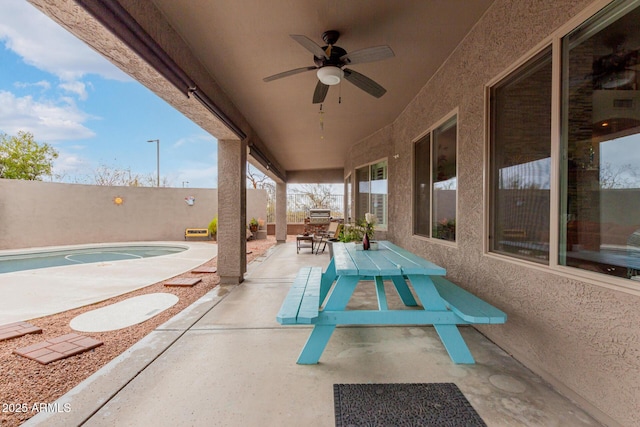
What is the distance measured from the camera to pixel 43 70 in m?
16.5

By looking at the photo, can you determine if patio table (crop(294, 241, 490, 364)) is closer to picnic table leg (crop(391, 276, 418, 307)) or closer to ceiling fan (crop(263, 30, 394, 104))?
picnic table leg (crop(391, 276, 418, 307))

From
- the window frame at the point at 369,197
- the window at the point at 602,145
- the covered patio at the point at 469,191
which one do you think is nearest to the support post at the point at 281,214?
the window frame at the point at 369,197

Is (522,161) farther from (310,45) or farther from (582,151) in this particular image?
(310,45)

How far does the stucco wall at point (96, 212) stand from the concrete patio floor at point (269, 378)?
962cm

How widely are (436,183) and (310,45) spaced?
7.77 feet

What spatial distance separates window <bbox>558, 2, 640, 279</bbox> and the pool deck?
194 inches

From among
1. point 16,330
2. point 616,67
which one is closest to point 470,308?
point 616,67

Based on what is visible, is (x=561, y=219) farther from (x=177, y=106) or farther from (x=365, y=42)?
(x=177, y=106)

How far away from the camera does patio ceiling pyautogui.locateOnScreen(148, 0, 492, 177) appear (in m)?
2.21

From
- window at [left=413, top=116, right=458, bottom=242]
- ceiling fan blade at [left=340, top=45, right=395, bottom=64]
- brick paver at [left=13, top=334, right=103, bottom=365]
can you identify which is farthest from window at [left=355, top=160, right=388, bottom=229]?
brick paver at [left=13, top=334, right=103, bottom=365]

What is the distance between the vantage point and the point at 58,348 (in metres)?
2.29

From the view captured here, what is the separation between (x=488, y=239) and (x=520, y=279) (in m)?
0.50

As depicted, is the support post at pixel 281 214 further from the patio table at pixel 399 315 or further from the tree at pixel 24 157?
the tree at pixel 24 157

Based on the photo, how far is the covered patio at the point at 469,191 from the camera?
4.86 ft
